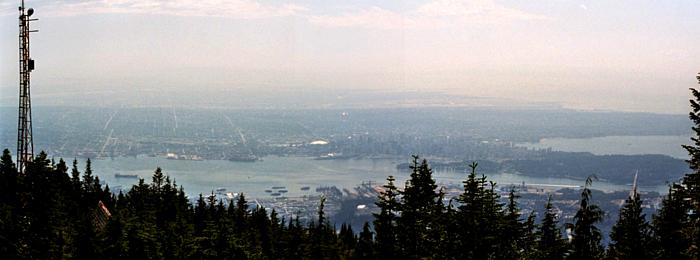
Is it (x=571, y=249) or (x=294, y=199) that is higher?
(x=571, y=249)

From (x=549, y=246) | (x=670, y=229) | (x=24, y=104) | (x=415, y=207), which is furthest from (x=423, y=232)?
(x=24, y=104)

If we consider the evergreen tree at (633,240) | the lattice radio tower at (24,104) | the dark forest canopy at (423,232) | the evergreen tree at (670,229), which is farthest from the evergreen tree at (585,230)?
the lattice radio tower at (24,104)

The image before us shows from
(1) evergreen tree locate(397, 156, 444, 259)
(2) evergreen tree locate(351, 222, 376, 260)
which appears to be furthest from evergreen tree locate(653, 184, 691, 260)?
(2) evergreen tree locate(351, 222, 376, 260)

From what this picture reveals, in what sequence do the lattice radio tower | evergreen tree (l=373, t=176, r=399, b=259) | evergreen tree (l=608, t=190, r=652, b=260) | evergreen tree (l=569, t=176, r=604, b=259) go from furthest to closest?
the lattice radio tower < evergreen tree (l=608, t=190, r=652, b=260) < evergreen tree (l=373, t=176, r=399, b=259) < evergreen tree (l=569, t=176, r=604, b=259)

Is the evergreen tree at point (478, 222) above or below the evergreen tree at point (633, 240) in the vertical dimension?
above

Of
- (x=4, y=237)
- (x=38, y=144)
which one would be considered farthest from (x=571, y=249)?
(x=38, y=144)

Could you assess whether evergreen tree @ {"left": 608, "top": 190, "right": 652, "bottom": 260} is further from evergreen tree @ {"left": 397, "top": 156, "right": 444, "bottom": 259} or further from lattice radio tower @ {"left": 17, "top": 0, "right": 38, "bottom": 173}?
lattice radio tower @ {"left": 17, "top": 0, "right": 38, "bottom": 173}

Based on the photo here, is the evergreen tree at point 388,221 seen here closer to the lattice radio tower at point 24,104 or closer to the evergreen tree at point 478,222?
the evergreen tree at point 478,222

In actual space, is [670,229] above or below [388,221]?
below

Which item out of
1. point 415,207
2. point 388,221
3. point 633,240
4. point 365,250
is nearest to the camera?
point 415,207

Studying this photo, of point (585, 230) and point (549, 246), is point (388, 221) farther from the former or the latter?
point (585, 230)

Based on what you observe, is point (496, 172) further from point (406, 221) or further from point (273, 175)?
point (406, 221)
